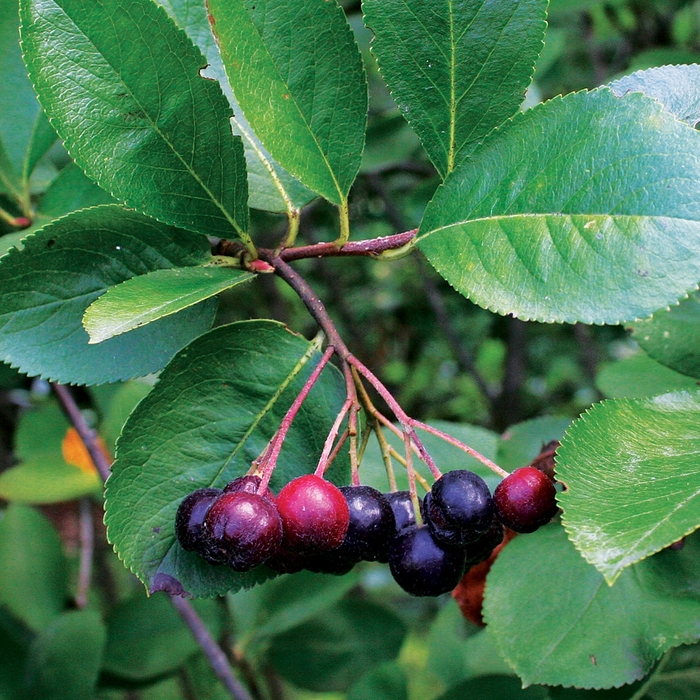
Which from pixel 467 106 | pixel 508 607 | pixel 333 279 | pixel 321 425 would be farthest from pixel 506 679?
pixel 333 279

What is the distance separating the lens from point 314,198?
3.77ft

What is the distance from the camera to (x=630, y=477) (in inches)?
32.1

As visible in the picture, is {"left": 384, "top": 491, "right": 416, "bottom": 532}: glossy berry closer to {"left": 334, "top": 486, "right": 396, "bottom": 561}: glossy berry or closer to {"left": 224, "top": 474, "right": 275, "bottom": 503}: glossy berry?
{"left": 334, "top": 486, "right": 396, "bottom": 561}: glossy berry

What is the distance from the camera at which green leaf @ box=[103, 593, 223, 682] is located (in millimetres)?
2115

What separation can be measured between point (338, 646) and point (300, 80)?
194 centimetres

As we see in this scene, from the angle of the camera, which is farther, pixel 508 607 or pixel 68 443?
pixel 68 443

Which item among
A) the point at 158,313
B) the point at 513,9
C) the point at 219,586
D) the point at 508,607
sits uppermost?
the point at 513,9

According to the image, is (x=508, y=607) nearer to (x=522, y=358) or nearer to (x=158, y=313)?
(x=158, y=313)

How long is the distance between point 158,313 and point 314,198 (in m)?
0.40

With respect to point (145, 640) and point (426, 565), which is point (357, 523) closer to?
point (426, 565)

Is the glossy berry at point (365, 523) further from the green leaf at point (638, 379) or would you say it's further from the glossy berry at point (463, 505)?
the green leaf at point (638, 379)

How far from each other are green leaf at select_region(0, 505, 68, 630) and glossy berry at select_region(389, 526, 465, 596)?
1.54 meters

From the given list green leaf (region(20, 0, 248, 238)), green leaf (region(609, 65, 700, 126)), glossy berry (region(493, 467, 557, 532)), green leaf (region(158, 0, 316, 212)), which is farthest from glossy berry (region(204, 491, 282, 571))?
green leaf (region(609, 65, 700, 126))

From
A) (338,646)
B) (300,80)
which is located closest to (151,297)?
(300,80)
